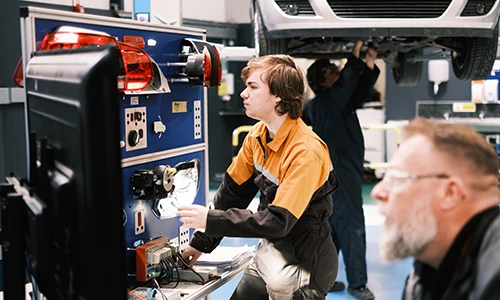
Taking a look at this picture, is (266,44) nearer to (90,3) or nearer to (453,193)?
(90,3)

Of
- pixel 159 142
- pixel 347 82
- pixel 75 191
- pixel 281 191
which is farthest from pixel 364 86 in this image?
pixel 75 191

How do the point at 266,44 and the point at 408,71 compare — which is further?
the point at 408,71

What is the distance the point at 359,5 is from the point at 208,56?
1994 millimetres

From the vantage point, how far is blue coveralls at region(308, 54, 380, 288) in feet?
16.2

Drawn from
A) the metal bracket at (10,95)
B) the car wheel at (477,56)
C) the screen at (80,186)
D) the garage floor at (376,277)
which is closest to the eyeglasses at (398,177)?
the screen at (80,186)

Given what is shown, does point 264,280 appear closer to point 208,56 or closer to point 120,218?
point 208,56

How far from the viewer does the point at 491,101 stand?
29.3ft

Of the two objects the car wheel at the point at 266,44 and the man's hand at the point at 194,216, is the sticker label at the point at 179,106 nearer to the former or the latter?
the man's hand at the point at 194,216

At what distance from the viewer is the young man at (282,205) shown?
2.50 metres

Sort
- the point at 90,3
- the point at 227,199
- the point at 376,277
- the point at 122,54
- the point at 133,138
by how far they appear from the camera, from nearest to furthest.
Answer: the point at 122,54
the point at 133,138
the point at 227,199
the point at 376,277
the point at 90,3

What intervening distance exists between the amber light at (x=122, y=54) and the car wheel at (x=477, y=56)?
3168mm

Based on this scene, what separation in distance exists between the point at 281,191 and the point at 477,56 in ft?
10.2

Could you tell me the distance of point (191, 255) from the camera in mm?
2914

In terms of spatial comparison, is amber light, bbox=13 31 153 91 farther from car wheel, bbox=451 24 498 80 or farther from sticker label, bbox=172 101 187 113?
car wheel, bbox=451 24 498 80
